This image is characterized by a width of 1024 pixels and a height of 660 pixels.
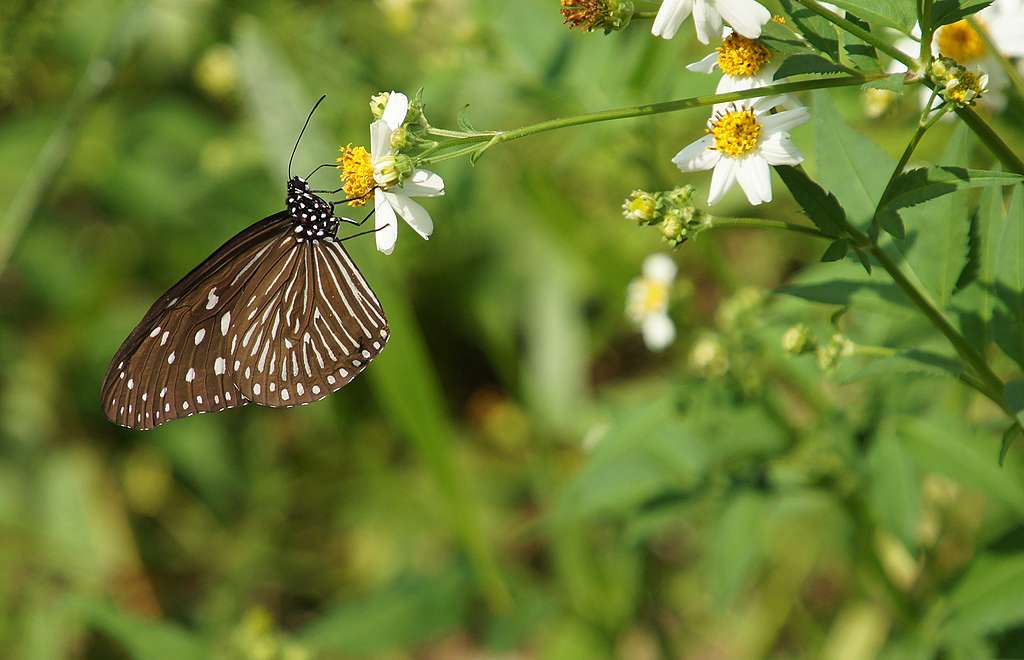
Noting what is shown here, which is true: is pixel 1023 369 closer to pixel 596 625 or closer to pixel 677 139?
pixel 596 625

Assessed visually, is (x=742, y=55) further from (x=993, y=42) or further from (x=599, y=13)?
(x=993, y=42)

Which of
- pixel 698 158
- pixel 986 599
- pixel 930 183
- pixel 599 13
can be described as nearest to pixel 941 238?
pixel 930 183

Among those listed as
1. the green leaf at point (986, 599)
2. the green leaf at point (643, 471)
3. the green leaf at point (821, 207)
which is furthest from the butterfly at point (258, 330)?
the green leaf at point (986, 599)

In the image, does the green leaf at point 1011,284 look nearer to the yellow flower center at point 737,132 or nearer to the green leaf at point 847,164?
the green leaf at point 847,164

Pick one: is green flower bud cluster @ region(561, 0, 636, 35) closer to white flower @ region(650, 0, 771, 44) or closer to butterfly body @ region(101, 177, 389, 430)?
white flower @ region(650, 0, 771, 44)

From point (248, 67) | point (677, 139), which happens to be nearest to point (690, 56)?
point (677, 139)
